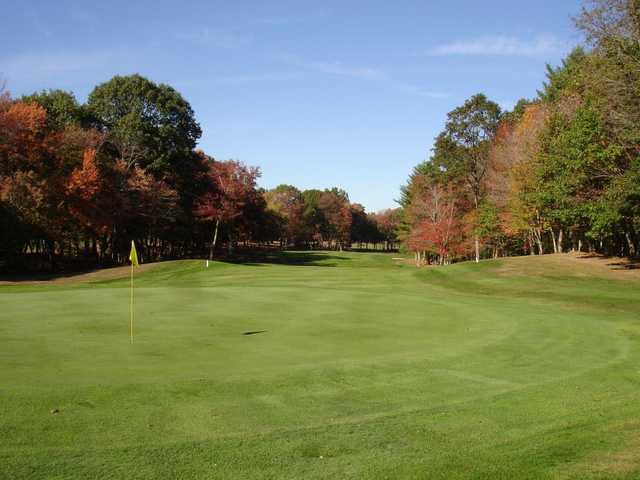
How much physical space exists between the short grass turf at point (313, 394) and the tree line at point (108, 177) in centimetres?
3043

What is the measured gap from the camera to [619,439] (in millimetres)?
6641

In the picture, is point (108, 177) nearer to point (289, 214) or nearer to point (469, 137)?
point (469, 137)

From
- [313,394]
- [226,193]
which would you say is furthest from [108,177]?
[313,394]

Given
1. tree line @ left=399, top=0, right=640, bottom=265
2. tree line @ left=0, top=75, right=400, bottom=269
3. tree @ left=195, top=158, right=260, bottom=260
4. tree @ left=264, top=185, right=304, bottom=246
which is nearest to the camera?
tree line @ left=399, top=0, right=640, bottom=265

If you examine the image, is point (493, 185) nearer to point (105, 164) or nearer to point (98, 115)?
point (105, 164)

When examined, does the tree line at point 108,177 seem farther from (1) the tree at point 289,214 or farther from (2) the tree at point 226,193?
(1) the tree at point 289,214

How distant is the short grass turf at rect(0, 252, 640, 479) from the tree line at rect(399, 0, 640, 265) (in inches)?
576

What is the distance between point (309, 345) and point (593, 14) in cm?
2297

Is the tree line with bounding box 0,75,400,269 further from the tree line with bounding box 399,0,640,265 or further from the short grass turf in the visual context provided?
the short grass turf

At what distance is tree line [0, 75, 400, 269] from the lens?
4466 cm

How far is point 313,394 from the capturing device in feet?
28.2

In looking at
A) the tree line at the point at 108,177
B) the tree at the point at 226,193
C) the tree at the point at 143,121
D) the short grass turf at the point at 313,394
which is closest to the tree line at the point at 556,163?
the short grass turf at the point at 313,394

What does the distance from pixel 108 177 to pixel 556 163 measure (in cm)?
3990

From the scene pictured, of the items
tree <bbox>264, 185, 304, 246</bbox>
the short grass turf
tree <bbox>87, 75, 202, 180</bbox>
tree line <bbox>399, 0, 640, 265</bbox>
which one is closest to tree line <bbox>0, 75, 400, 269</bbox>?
tree <bbox>87, 75, 202, 180</bbox>
